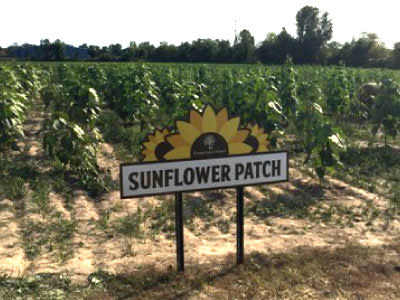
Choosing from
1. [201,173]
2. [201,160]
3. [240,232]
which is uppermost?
[201,160]

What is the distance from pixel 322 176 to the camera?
816cm

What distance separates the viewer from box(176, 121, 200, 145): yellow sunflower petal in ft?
14.9

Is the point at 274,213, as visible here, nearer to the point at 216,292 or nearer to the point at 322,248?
the point at 322,248

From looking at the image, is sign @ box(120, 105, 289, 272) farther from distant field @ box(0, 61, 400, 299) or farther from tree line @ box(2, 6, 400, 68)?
tree line @ box(2, 6, 400, 68)

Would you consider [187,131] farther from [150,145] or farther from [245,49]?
[245,49]

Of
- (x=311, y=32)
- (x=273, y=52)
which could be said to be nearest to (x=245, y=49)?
(x=273, y=52)

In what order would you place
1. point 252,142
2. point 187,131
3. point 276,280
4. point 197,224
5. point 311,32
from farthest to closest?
point 311,32 < point 197,224 < point 252,142 < point 276,280 < point 187,131

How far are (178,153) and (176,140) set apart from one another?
134 mm

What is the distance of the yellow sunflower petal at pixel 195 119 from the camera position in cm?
456

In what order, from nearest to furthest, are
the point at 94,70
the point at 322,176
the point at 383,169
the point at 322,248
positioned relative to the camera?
1. the point at 322,248
2. the point at 322,176
3. the point at 383,169
4. the point at 94,70

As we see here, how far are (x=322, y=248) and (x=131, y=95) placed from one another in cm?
880

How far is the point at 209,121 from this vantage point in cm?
462

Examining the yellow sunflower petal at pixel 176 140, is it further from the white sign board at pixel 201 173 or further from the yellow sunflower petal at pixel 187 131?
the white sign board at pixel 201 173

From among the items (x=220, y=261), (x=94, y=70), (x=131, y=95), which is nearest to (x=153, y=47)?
(x=94, y=70)
